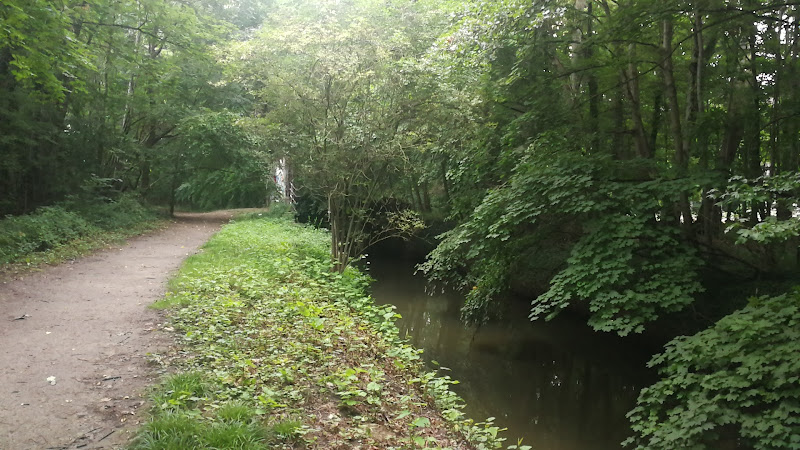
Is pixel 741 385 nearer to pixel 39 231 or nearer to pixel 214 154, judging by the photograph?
pixel 39 231

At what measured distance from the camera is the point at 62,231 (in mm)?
11602

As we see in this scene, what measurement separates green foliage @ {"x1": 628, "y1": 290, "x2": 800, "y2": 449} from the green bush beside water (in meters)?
10.9

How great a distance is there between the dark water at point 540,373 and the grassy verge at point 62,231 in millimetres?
7541

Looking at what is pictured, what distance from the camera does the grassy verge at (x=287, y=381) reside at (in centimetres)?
372

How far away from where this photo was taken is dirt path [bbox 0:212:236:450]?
3.54 metres

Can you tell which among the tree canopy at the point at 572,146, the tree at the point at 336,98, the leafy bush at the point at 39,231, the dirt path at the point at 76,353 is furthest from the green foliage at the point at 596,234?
the leafy bush at the point at 39,231

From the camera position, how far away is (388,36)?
36.2ft

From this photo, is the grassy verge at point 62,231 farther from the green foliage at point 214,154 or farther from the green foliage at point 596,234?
the green foliage at point 596,234

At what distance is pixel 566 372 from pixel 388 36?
8059 millimetres

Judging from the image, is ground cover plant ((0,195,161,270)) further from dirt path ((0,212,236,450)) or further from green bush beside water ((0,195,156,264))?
dirt path ((0,212,236,450))

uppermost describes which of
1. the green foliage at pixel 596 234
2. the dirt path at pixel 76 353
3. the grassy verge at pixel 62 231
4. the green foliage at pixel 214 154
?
the green foliage at pixel 214 154

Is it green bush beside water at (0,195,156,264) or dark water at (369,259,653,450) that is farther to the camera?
green bush beside water at (0,195,156,264)

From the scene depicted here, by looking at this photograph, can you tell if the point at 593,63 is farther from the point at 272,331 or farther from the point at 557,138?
the point at 272,331

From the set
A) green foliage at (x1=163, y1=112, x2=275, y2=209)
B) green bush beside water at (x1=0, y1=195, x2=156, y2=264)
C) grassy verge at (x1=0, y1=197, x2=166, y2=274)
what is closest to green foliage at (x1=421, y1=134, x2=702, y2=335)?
grassy verge at (x1=0, y1=197, x2=166, y2=274)
